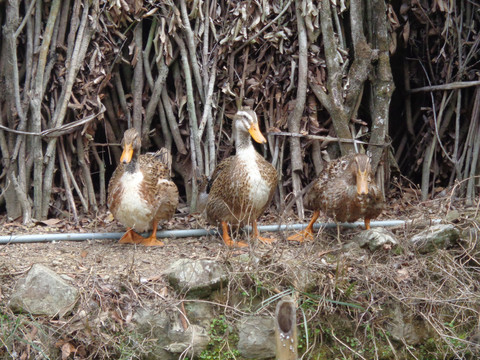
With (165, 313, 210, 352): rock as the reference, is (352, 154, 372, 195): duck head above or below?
above

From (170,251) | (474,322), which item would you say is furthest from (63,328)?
(474,322)

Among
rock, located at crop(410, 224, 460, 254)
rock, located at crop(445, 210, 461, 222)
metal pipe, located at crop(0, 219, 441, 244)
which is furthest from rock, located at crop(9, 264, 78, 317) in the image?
rock, located at crop(445, 210, 461, 222)

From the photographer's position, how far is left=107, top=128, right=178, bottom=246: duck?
16.1 ft

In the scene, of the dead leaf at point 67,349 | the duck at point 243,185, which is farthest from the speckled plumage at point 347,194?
the dead leaf at point 67,349

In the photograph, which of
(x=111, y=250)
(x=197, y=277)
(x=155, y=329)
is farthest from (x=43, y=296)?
(x=197, y=277)

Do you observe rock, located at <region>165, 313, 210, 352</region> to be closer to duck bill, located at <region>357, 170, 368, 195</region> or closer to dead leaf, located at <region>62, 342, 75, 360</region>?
dead leaf, located at <region>62, 342, 75, 360</region>

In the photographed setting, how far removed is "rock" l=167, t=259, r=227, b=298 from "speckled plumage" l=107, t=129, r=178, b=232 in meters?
0.80

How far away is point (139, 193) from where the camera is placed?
492cm

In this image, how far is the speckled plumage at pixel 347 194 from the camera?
16.6ft

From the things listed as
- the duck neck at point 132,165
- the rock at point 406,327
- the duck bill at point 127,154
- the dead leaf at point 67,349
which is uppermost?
the duck bill at point 127,154

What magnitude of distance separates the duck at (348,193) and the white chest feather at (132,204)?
4.18 feet

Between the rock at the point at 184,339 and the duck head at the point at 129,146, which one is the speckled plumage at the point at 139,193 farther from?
the rock at the point at 184,339

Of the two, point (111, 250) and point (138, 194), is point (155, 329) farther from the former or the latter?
point (138, 194)

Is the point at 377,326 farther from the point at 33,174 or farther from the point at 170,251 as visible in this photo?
the point at 33,174
